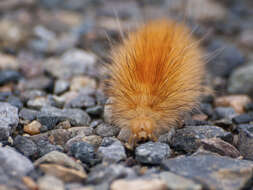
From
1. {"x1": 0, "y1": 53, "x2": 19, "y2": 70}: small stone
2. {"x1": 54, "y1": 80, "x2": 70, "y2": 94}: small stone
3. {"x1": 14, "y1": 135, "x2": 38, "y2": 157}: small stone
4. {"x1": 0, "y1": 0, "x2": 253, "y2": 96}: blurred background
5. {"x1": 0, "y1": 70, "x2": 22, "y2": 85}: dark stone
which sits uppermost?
{"x1": 0, "y1": 0, "x2": 253, "y2": 96}: blurred background

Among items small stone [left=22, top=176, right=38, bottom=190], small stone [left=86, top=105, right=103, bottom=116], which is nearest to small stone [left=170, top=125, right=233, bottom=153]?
small stone [left=86, top=105, right=103, bottom=116]


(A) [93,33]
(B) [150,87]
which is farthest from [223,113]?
(A) [93,33]

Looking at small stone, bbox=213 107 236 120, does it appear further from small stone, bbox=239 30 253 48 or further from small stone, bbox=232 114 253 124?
small stone, bbox=239 30 253 48

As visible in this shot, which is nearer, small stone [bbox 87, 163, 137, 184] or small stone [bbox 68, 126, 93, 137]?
small stone [bbox 87, 163, 137, 184]

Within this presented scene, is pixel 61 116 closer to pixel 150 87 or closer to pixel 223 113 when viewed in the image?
pixel 150 87

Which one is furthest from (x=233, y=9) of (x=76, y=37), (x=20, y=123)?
(x=20, y=123)

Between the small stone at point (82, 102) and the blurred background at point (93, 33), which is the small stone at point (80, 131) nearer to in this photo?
the small stone at point (82, 102)
